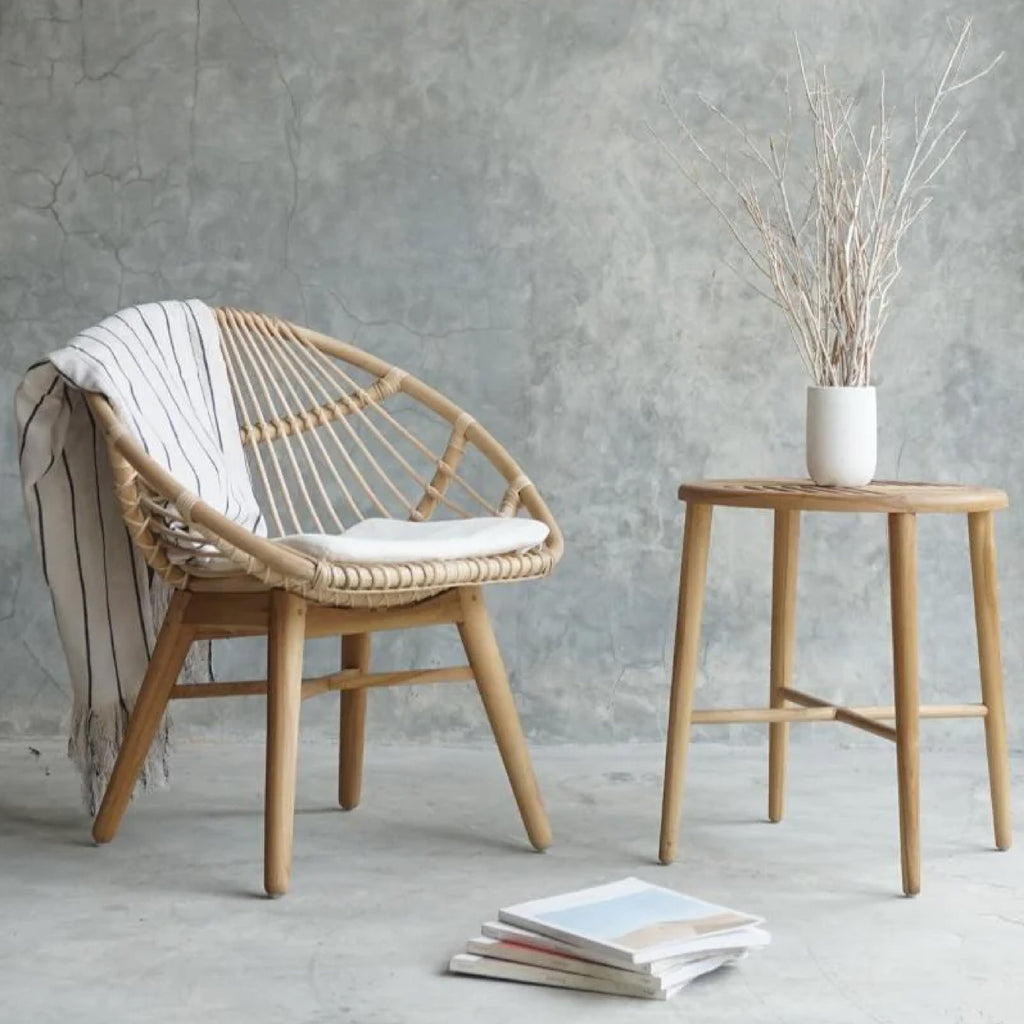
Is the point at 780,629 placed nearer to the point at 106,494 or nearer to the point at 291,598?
the point at 291,598

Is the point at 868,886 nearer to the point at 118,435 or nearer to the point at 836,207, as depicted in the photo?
the point at 836,207

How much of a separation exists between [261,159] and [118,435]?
3.32ft

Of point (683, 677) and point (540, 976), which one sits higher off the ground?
point (683, 677)

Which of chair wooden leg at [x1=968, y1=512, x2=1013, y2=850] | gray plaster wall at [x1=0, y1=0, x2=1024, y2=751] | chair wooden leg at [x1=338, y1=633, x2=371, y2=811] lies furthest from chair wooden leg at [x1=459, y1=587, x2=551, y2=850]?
gray plaster wall at [x1=0, y1=0, x2=1024, y2=751]

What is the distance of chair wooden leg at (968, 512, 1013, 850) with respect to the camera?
7.08 ft

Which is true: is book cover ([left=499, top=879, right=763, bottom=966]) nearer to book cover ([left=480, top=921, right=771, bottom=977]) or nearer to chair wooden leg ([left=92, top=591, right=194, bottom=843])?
book cover ([left=480, top=921, right=771, bottom=977])

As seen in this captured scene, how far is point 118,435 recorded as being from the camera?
2.02m

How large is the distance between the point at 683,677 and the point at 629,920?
1.62ft

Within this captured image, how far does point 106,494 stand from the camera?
2.27 meters

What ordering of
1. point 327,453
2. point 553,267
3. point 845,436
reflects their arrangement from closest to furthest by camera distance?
1. point 845,436
2. point 327,453
3. point 553,267

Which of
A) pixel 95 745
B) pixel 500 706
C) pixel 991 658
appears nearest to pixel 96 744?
pixel 95 745

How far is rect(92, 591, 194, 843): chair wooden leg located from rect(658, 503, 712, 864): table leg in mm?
682

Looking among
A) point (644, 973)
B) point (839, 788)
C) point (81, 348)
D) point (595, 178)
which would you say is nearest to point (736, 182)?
point (595, 178)

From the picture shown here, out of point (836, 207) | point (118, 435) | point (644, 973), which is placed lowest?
point (644, 973)
